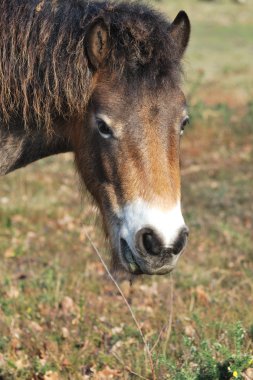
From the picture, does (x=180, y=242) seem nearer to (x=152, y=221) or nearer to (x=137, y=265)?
(x=152, y=221)

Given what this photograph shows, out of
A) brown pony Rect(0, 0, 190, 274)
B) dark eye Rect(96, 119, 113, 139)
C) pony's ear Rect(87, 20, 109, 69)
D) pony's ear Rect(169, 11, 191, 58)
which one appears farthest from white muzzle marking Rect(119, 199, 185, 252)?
pony's ear Rect(169, 11, 191, 58)

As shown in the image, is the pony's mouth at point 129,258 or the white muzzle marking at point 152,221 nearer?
the white muzzle marking at point 152,221

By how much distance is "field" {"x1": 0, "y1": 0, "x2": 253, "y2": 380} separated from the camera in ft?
15.3

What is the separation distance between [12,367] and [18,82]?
6.72ft

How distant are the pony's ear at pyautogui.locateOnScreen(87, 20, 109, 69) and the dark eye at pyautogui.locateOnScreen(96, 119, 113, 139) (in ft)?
1.16

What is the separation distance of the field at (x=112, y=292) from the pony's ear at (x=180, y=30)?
173mm

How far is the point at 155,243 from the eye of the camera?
139 inches

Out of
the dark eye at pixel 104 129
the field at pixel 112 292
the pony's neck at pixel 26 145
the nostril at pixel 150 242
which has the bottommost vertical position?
the field at pixel 112 292

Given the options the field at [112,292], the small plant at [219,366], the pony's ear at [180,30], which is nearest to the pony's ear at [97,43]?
the pony's ear at [180,30]

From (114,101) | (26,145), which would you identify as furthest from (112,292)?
(114,101)

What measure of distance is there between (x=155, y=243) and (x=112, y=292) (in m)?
3.22

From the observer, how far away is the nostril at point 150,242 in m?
3.52

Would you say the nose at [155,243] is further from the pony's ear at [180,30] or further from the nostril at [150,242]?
the pony's ear at [180,30]

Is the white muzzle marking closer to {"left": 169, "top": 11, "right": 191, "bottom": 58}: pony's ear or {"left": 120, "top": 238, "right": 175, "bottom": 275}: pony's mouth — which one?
{"left": 120, "top": 238, "right": 175, "bottom": 275}: pony's mouth
